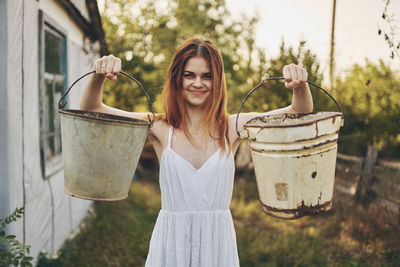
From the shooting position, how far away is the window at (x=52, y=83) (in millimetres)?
4274

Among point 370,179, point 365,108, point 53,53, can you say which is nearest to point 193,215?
point 53,53

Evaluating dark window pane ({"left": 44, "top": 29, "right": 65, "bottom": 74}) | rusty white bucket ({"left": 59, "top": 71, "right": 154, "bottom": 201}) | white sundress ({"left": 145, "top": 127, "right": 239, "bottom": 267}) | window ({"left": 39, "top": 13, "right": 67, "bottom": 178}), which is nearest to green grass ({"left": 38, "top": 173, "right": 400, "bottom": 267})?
window ({"left": 39, "top": 13, "right": 67, "bottom": 178})

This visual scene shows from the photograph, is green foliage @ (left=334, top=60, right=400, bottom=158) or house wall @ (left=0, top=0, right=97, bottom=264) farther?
green foliage @ (left=334, top=60, right=400, bottom=158)

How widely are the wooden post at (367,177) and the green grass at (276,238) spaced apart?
18 centimetres

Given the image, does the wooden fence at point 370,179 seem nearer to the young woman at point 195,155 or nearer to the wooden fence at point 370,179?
the wooden fence at point 370,179

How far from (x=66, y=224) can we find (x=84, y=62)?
2.57 m

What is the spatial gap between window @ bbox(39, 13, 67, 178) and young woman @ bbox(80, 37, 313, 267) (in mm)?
2143

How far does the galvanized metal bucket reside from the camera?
1697 mm

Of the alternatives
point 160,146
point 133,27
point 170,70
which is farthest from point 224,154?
point 133,27

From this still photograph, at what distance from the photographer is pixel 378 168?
17.5 ft

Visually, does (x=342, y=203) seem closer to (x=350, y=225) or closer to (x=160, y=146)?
(x=350, y=225)

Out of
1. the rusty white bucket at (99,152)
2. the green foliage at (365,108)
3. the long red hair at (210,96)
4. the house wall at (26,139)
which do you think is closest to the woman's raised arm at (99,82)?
the rusty white bucket at (99,152)

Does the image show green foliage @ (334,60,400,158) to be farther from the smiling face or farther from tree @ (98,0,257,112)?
the smiling face

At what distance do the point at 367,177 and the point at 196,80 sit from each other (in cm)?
413
